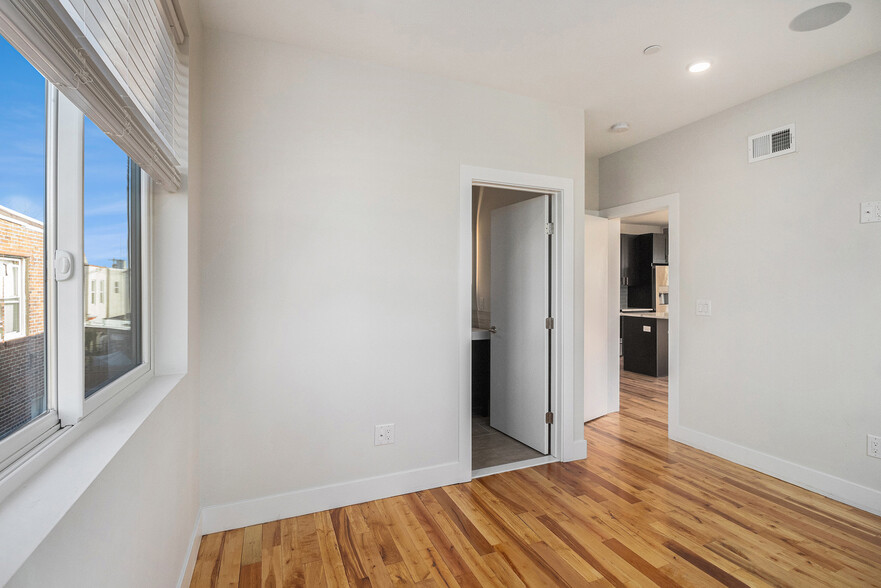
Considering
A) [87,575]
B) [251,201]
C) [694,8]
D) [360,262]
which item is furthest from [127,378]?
[694,8]

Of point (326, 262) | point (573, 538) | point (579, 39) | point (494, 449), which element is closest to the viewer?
point (573, 538)

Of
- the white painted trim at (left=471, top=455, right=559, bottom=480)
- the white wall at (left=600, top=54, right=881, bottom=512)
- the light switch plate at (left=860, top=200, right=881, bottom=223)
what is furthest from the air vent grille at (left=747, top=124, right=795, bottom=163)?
the white painted trim at (left=471, top=455, right=559, bottom=480)

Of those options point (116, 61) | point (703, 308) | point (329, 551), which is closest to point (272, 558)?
point (329, 551)

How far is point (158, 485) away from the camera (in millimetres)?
1328

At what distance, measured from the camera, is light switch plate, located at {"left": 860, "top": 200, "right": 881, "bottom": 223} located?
2.39 meters

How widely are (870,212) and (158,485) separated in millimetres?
3705

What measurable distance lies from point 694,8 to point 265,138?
7.30ft

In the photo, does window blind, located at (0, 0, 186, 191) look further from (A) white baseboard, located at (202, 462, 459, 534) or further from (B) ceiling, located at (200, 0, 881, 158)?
(A) white baseboard, located at (202, 462, 459, 534)

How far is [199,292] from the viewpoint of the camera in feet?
6.92

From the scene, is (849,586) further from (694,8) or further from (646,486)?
(694,8)

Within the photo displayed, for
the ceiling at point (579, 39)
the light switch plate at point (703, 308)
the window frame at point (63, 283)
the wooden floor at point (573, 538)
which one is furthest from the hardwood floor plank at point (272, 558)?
the light switch plate at point (703, 308)

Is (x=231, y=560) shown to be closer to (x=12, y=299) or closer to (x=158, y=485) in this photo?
(x=158, y=485)

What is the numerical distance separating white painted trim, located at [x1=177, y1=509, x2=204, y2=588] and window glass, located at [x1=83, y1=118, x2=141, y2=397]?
862 mm

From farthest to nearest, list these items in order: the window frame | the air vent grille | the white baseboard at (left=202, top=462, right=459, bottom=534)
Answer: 1. the air vent grille
2. the white baseboard at (left=202, top=462, right=459, bottom=534)
3. the window frame
